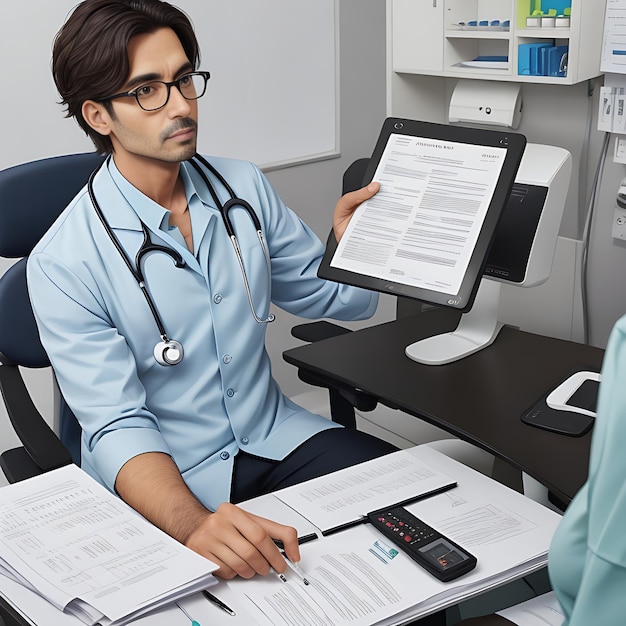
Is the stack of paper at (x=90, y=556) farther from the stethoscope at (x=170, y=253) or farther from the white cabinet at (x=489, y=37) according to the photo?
the white cabinet at (x=489, y=37)

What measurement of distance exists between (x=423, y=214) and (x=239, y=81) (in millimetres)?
1432

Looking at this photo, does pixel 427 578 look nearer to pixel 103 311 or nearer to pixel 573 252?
pixel 103 311

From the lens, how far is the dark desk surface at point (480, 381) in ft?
4.58

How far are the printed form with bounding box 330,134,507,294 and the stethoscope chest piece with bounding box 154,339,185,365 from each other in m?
0.33

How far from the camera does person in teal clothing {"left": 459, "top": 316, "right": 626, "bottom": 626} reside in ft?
1.84

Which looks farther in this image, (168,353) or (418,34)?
(418,34)

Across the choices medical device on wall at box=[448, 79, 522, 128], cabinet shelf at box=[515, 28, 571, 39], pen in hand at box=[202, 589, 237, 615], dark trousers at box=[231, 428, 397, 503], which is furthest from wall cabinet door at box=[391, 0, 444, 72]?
pen in hand at box=[202, 589, 237, 615]

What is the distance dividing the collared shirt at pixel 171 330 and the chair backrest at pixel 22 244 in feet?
0.34

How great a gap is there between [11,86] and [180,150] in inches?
40.9

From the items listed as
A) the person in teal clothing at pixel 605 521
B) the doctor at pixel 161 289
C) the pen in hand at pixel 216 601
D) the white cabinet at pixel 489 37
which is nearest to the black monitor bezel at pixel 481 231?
the doctor at pixel 161 289

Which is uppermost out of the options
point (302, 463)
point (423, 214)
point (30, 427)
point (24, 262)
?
point (423, 214)

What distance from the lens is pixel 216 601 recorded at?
103cm

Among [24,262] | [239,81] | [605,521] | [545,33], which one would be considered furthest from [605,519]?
[239,81]

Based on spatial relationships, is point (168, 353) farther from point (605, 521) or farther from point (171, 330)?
point (605, 521)
